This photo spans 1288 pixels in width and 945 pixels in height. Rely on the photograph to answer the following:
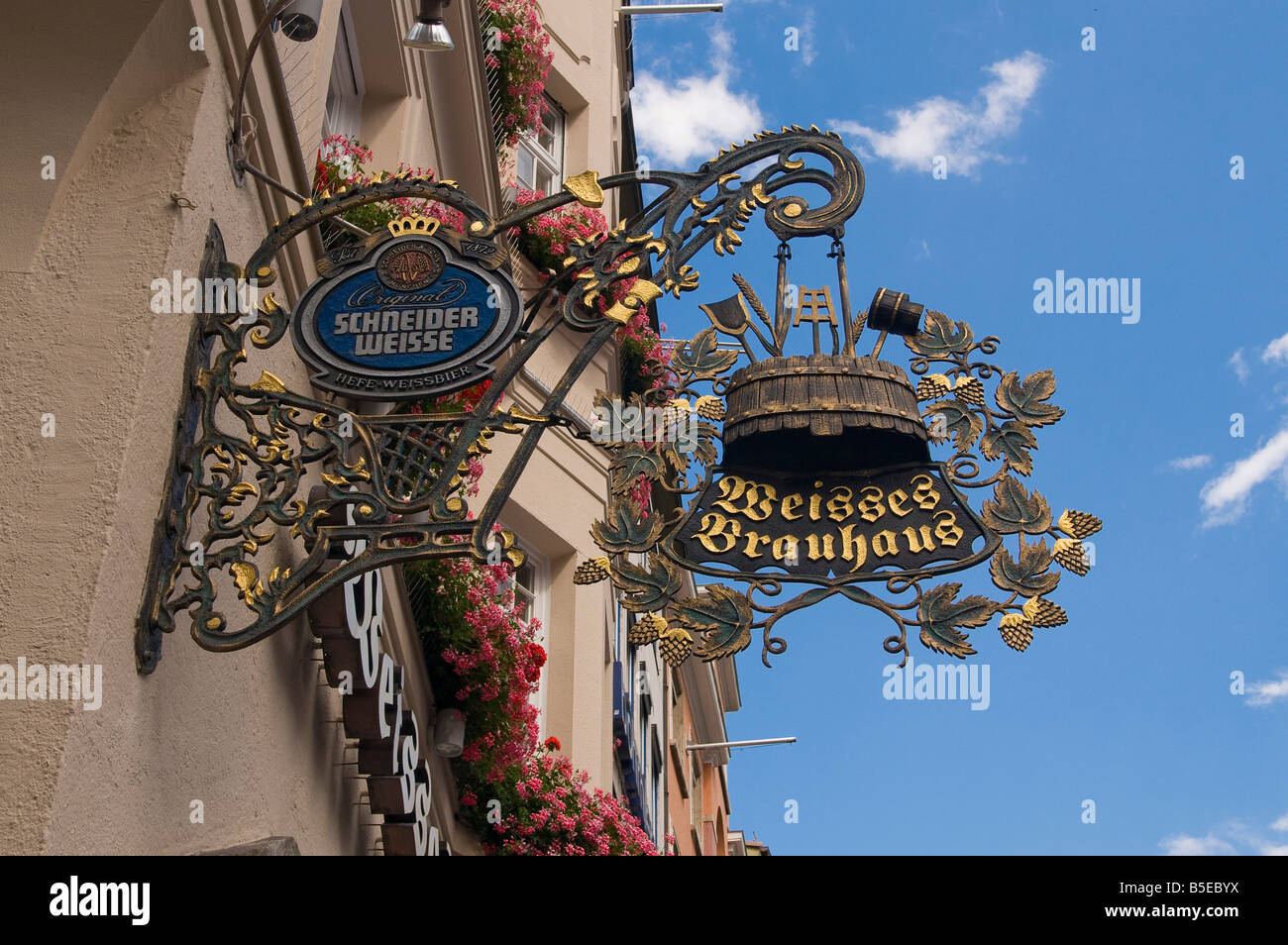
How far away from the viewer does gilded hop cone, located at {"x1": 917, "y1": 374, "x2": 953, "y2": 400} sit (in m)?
6.38

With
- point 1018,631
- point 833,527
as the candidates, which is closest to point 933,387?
point 833,527

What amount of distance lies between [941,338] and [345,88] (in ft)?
18.6

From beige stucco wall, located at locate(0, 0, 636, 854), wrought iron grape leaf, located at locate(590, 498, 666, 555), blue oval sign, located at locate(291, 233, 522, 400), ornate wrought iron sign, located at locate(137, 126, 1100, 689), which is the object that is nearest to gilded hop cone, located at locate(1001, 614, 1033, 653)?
ornate wrought iron sign, located at locate(137, 126, 1100, 689)

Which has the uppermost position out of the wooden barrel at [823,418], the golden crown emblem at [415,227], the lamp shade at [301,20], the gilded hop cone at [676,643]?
the lamp shade at [301,20]

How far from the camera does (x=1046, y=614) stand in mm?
5816

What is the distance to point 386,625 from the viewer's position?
353 inches

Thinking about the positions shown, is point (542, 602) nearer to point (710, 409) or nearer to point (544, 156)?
point (544, 156)

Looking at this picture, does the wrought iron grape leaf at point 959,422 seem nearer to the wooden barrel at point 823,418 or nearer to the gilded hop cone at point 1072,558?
the wooden barrel at point 823,418

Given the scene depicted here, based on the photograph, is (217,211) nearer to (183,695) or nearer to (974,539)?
(183,695)

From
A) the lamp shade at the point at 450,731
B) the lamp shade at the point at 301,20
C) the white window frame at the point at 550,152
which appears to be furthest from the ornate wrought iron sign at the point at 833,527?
the white window frame at the point at 550,152

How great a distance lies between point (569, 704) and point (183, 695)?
7.68 m

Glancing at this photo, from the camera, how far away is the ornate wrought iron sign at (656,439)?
5.58m

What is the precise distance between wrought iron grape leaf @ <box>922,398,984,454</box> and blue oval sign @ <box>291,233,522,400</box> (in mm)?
1681
